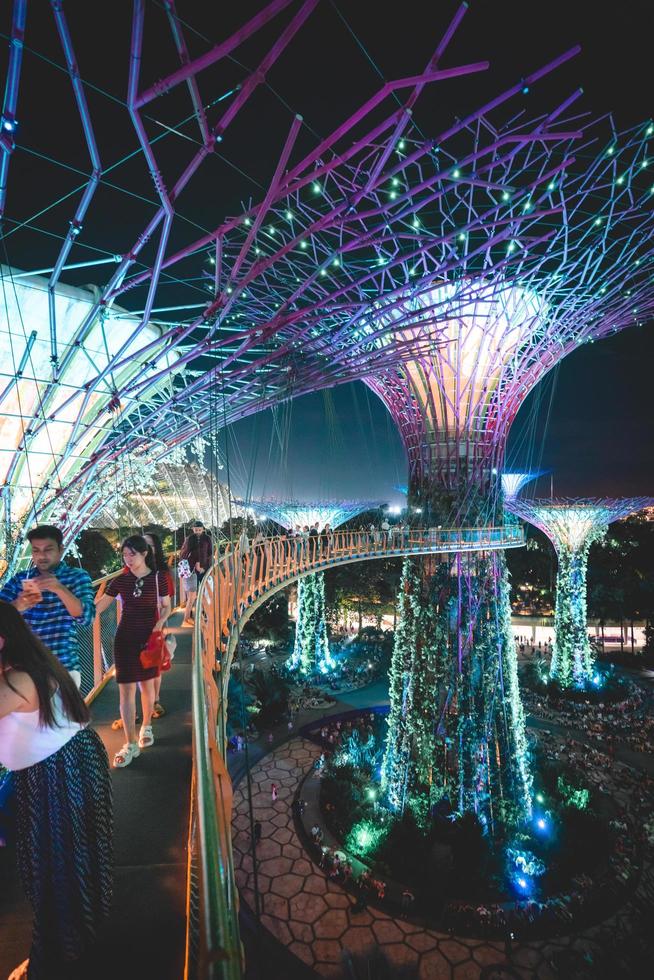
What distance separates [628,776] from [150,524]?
39086mm

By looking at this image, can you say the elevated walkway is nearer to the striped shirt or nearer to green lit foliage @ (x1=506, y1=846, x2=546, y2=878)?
the striped shirt

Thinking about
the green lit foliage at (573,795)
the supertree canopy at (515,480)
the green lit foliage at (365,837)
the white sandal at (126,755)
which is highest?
the supertree canopy at (515,480)

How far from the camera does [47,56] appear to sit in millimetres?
4004

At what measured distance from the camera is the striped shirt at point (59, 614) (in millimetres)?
2670

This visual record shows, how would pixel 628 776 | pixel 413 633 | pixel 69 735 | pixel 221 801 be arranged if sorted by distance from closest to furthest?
pixel 221 801
pixel 69 735
pixel 413 633
pixel 628 776

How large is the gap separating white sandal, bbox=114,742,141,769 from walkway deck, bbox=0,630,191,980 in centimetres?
5

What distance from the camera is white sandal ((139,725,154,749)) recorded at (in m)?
3.96

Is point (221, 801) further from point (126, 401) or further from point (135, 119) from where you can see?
point (126, 401)

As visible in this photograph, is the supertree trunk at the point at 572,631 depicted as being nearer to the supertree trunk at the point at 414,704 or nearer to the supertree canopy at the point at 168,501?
the supertree trunk at the point at 414,704

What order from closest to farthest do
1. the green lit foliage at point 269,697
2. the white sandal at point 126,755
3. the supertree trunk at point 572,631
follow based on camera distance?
the white sandal at point 126,755, the green lit foliage at point 269,697, the supertree trunk at point 572,631

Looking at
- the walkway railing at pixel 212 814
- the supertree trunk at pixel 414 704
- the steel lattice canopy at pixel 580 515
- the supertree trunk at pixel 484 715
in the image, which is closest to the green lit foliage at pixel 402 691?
the supertree trunk at pixel 414 704

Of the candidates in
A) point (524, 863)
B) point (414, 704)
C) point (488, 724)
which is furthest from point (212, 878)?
point (524, 863)

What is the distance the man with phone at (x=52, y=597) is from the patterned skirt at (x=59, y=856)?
70 cm

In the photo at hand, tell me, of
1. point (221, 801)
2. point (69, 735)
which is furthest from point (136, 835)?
point (221, 801)
